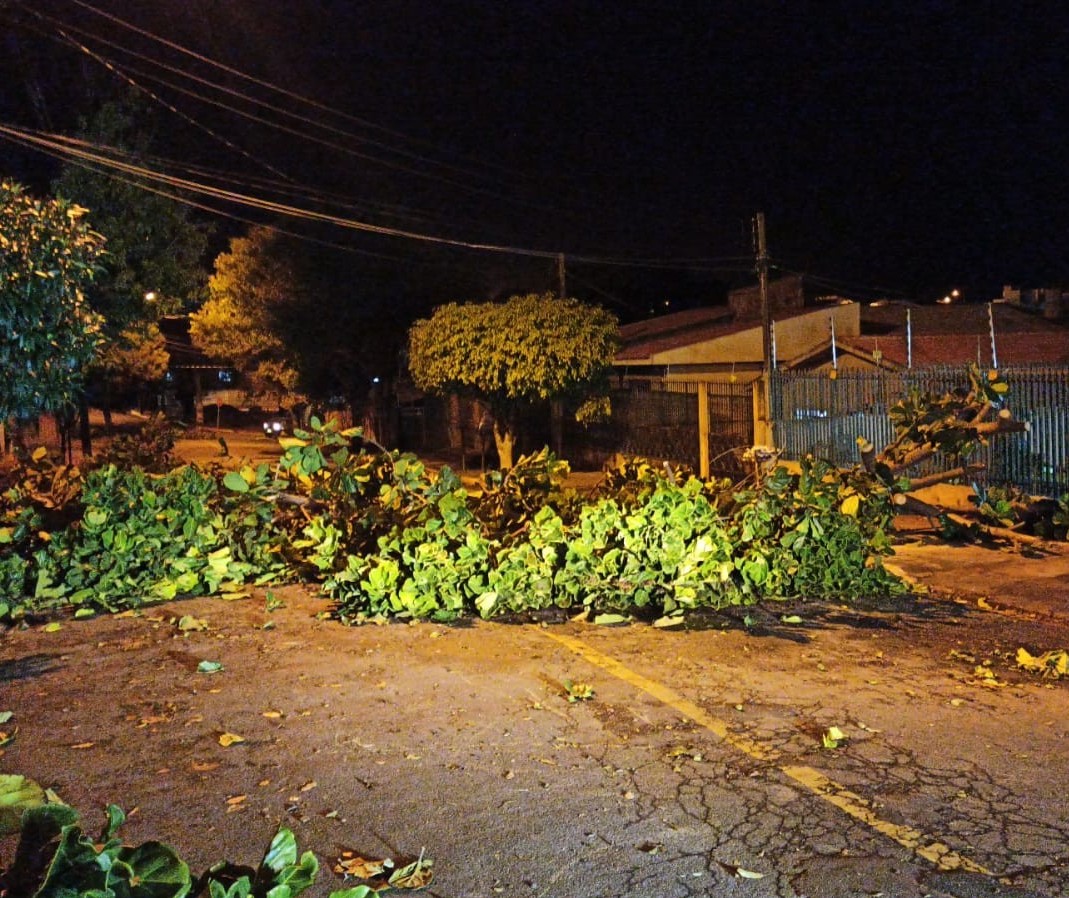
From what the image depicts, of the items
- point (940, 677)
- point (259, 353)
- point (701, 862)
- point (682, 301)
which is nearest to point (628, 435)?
point (259, 353)

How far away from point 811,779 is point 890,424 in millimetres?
12265

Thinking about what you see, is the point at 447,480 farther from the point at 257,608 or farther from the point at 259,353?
the point at 259,353

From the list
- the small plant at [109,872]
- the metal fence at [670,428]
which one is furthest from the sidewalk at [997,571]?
the small plant at [109,872]

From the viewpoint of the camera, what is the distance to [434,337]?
77.8 feet

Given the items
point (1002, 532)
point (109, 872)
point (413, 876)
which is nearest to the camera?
point (109, 872)

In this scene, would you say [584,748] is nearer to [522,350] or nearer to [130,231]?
[130,231]

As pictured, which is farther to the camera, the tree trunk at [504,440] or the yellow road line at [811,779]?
the tree trunk at [504,440]

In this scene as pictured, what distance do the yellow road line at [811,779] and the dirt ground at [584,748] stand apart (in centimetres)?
2

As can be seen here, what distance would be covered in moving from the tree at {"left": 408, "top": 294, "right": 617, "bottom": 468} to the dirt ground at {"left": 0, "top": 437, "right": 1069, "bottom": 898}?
1403 centimetres

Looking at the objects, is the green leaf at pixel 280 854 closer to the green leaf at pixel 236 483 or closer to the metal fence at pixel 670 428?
the green leaf at pixel 236 483

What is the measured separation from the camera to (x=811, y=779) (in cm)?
508

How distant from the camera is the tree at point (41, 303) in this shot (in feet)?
26.2

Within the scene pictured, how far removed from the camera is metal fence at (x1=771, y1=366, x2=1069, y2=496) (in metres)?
13.6

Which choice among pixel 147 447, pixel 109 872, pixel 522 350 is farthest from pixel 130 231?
pixel 109 872
